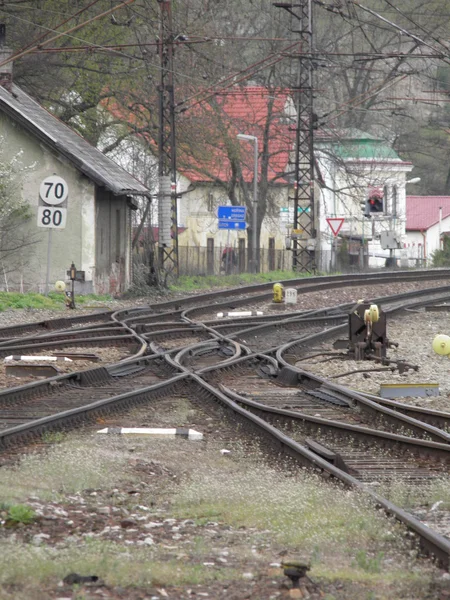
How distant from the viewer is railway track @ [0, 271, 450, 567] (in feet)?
26.1

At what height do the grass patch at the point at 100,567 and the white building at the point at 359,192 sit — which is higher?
the white building at the point at 359,192

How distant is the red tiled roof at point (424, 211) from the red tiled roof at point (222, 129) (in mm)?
25957

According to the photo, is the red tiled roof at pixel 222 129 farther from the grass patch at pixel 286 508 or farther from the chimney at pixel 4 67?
the grass patch at pixel 286 508

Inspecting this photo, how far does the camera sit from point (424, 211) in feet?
270

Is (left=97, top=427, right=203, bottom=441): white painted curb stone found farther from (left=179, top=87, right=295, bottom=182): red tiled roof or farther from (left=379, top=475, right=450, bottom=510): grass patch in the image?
(left=179, top=87, right=295, bottom=182): red tiled roof

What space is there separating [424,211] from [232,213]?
137ft

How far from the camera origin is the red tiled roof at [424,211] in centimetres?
8100

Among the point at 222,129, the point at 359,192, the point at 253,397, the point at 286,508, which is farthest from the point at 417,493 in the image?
→ the point at 359,192

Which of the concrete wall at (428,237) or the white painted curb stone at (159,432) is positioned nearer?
the white painted curb stone at (159,432)

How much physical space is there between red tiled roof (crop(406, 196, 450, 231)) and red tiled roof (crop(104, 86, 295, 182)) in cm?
2596

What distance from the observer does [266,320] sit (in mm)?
21984

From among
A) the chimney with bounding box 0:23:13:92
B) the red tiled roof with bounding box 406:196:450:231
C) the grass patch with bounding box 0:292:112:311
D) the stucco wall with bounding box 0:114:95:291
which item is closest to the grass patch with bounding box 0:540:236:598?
the grass patch with bounding box 0:292:112:311

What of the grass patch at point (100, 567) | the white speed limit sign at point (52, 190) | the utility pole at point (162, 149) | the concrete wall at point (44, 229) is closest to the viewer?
the grass patch at point (100, 567)

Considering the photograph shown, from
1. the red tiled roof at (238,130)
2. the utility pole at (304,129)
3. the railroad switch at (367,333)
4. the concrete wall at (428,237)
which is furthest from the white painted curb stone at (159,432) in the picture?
the concrete wall at (428,237)
